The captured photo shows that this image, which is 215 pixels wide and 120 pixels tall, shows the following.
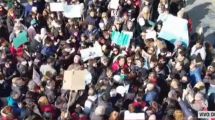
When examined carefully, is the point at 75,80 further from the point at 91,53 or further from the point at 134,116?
the point at 91,53

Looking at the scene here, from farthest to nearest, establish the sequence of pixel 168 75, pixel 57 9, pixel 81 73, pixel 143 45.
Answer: pixel 57 9
pixel 143 45
pixel 168 75
pixel 81 73

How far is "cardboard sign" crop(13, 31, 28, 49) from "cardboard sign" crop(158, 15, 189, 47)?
3.71 meters

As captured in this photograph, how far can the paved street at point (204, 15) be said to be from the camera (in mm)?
21750

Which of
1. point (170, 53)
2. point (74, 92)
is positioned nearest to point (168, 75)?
point (170, 53)

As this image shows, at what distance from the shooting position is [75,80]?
16.8 m

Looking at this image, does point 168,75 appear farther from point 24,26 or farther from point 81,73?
point 24,26

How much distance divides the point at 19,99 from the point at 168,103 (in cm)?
351

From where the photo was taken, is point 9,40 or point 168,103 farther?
point 9,40

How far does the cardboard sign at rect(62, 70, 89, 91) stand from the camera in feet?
55.1

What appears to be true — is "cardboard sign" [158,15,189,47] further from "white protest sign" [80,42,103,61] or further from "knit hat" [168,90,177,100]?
"knit hat" [168,90,177,100]

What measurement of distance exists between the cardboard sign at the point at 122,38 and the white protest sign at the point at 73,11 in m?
1.80

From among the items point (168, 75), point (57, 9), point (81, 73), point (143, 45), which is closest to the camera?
point (81, 73)

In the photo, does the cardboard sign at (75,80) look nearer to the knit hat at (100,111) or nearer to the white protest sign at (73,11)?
the knit hat at (100,111)

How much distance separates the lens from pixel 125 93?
1759cm
